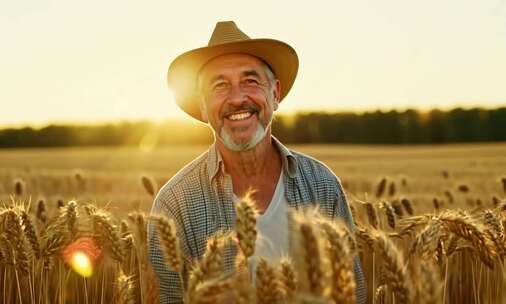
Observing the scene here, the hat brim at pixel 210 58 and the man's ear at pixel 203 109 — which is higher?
the hat brim at pixel 210 58

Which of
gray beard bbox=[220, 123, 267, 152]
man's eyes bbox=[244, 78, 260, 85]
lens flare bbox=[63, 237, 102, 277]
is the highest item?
man's eyes bbox=[244, 78, 260, 85]

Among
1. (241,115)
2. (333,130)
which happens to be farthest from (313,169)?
(333,130)

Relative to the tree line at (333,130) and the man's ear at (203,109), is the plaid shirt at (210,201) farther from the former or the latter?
the tree line at (333,130)

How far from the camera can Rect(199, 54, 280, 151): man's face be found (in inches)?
167

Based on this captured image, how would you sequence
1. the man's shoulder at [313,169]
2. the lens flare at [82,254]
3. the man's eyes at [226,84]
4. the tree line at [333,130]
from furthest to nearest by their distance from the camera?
the tree line at [333,130]
the man's shoulder at [313,169]
the man's eyes at [226,84]
the lens flare at [82,254]

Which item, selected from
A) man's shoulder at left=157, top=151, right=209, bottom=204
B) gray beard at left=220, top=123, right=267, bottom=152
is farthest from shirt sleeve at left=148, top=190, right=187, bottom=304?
gray beard at left=220, top=123, right=267, bottom=152

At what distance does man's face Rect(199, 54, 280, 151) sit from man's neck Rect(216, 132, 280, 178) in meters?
0.12

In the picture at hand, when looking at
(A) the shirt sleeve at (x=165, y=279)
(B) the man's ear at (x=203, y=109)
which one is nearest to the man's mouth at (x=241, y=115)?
(B) the man's ear at (x=203, y=109)

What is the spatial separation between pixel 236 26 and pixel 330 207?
1378mm

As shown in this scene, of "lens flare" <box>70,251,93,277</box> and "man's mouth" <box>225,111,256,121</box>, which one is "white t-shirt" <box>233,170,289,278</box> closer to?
"man's mouth" <box>225,111,256,121</box>

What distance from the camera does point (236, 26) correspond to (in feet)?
15.1

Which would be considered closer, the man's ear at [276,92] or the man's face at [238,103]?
the man's face at [238,103]

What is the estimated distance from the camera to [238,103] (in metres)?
4.23

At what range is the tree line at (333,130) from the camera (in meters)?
55.6
